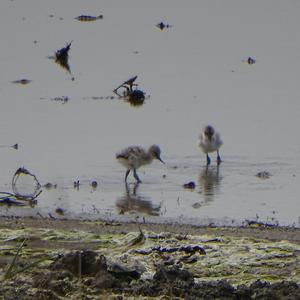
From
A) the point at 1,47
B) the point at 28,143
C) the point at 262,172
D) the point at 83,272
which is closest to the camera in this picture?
the point at 83,272

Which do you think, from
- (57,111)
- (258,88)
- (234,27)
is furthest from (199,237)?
(234,27)

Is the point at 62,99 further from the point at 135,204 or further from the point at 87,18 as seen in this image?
the point at 87,18

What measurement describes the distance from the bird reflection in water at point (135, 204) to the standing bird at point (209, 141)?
153 cm

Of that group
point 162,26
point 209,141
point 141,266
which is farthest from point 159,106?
point 141,266

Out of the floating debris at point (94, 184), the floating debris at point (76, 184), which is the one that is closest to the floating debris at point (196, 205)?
the floating debris at point (94, 184)

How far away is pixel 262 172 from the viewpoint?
14.2m

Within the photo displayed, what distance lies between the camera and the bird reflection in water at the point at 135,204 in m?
12.2

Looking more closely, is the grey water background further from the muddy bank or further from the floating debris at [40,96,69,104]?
the muddy bank

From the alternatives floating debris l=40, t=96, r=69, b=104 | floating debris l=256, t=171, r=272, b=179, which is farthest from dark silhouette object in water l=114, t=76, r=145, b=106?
floating debris l=256, t=171, r=272, b=179

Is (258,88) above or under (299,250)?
above

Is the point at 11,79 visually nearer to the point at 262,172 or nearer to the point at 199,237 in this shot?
the point at 262,172

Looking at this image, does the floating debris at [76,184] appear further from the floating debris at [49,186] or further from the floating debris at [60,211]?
the floating debris at [60,211]

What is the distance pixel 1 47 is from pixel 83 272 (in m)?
15.2

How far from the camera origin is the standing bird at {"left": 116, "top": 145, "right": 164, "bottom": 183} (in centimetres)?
1422
